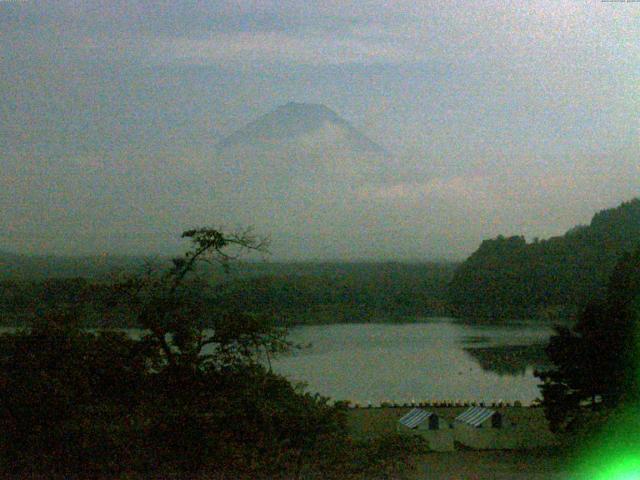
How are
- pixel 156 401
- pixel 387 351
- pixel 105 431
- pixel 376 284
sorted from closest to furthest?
pixel 105 431 < pixel 156 401 < pixel 387 351 < pixel 376 284

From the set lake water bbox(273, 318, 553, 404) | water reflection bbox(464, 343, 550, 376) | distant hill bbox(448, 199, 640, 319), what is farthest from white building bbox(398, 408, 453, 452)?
distant hill bbox(448, 199, 640, 319)

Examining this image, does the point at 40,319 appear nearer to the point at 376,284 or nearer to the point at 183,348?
the point at 183,348

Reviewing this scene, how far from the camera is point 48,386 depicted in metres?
4.77

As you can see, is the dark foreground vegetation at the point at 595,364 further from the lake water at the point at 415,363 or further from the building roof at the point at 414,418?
the lake water at the point at 415,363

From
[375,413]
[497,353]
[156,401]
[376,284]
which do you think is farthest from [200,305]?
[376,284]

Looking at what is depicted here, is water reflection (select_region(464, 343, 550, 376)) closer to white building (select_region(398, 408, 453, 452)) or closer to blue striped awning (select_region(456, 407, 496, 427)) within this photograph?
blue striped awning (select_region(456, 407, 496, 427))

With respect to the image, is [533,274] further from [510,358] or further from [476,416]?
[476,416]

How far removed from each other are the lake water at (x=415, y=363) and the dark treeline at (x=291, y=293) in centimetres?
76

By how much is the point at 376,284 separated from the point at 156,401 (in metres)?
32.0

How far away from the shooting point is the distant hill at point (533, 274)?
40.5m

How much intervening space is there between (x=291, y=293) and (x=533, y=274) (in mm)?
28524

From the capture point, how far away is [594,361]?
31.8ft

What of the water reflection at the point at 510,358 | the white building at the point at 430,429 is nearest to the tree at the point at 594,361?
the white building at the point at 430,429

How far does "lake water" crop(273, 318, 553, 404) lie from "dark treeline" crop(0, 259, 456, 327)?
2.48 ft
